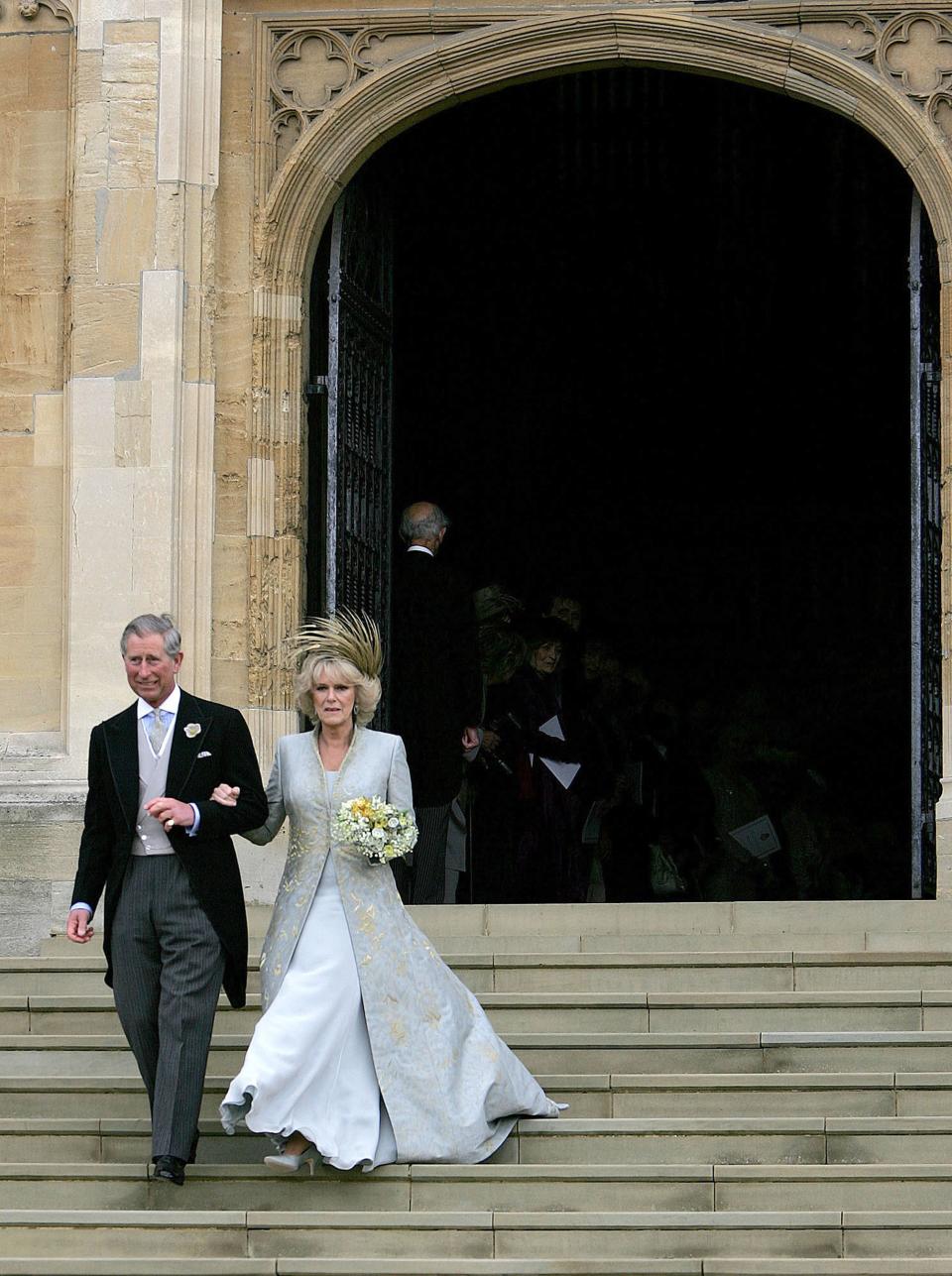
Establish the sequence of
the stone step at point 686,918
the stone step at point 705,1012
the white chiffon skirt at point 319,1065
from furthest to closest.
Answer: the stone step at point 686,918, the stone step at point 705,1012, the white chiffon skirt at point 319,1065

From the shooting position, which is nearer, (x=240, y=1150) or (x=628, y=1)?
(x=240, y=1150)

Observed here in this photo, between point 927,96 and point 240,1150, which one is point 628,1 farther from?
point 240,1150

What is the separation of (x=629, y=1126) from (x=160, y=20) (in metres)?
6.11

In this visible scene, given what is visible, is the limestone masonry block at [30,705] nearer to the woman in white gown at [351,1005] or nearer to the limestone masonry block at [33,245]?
the limestone masonry block at [33,245]

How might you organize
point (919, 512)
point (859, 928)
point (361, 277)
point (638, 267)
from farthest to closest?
point (638, 267), point (361, 277), point (919, 512), point (859, 928)

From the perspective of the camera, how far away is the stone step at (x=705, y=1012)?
26.8 ft

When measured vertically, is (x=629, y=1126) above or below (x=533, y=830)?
below

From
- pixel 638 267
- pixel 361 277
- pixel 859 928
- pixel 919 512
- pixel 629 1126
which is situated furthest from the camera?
pixel 638 267

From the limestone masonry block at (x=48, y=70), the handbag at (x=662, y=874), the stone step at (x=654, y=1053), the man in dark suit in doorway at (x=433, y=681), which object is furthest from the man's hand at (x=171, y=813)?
the limestone masonry block at (x=48, y=70)

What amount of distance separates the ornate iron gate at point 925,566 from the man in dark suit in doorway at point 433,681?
2283 millimetres

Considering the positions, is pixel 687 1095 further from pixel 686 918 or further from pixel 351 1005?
pixel 686 918

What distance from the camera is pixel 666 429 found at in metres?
18.6

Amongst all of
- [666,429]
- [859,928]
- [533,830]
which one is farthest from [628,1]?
[666,429]

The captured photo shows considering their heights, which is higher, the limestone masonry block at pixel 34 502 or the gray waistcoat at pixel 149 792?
the limestone masonry block at pixel 34 502
